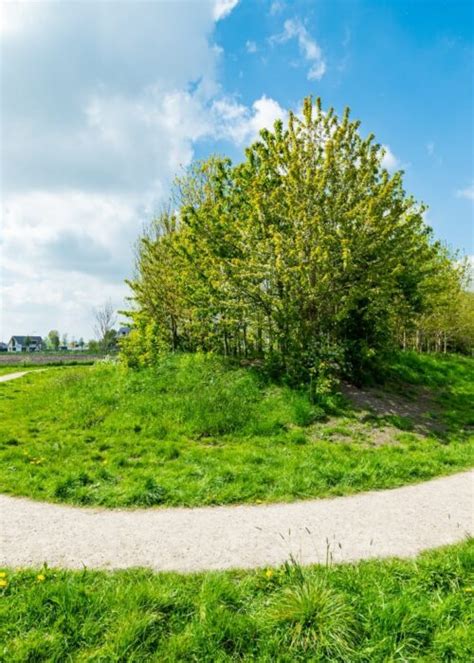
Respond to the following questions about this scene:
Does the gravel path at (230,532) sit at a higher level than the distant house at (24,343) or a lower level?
lower

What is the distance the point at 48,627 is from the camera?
→ 3344 mm

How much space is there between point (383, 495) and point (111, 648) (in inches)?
183

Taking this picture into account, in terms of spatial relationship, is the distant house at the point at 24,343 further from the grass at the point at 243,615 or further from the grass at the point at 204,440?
the grass at the point at 243,615

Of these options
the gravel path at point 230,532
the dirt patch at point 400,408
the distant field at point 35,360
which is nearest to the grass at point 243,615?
the gravel path at point 230,532

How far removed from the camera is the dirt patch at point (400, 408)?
1106 cm

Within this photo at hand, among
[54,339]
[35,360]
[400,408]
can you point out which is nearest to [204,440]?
[400,408]

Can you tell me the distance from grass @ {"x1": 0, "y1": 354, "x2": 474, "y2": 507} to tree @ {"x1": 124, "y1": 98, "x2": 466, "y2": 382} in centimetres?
180

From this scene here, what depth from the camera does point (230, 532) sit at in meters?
5.03

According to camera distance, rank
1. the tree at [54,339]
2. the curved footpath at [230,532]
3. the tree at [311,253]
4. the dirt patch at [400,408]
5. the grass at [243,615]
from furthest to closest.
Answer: the tree at [54,339]
the tree at [311,253]
the dirt patch at [400,408]
the curved footpath at [230,532]
the grass at [243,615]

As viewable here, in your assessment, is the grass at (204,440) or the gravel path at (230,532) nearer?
the gravel path at (230,532)

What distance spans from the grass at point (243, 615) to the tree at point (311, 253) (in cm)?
871

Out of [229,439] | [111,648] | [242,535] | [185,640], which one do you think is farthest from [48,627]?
[229,439]

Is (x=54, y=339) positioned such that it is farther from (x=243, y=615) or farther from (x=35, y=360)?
(x=243, y=615)

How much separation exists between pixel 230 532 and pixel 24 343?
424ft
